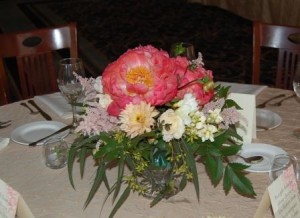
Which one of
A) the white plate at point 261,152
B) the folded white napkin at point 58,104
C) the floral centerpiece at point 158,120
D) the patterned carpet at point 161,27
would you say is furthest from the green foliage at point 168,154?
the patterned carpet at point 161,27

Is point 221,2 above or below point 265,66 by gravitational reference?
above

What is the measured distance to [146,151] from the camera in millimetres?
836

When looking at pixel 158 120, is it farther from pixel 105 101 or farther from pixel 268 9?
pixel 268 9

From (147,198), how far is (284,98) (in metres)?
0.73

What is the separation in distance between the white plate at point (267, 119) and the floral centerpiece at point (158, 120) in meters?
0.45

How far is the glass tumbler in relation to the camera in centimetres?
114

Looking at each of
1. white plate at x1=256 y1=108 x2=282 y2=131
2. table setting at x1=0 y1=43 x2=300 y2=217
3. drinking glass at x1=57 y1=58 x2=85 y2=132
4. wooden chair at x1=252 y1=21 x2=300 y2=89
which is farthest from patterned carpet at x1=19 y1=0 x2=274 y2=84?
table setting at x1=0 y1=43 x2=300 y2=217

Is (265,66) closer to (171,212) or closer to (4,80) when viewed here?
(4,80)

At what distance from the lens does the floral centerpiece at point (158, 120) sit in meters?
0.79

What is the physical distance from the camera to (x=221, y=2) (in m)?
6.06

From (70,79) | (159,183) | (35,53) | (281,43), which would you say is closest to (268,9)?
(281,43)

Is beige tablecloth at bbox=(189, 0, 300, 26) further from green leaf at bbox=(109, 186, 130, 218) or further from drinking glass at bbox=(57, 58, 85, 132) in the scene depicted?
green leaf at bbox=(109, 186, 130, 218)

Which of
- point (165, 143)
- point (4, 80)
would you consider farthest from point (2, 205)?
point (4, 80)

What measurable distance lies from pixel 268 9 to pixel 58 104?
4.14 meters
